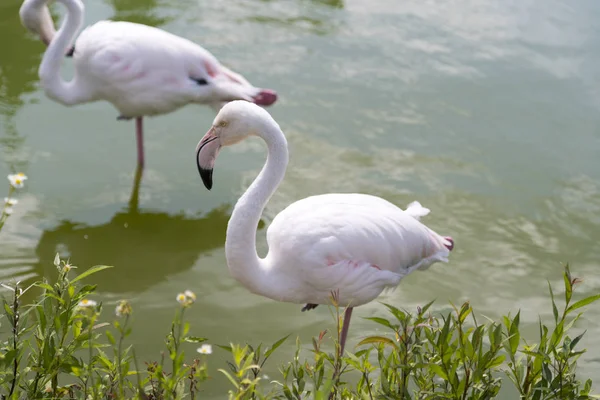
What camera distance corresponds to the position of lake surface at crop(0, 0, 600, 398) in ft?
16.2

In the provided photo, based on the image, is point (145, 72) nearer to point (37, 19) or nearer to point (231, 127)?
point (37, 19)

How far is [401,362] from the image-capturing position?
2.76m

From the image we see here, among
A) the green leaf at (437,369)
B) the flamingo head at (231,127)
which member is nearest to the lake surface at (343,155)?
the flamingo head at (231,127)

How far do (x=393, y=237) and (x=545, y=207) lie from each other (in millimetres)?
2115

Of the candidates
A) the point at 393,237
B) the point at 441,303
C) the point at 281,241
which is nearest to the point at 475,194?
the point at 441,303

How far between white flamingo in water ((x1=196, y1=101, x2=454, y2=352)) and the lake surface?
1.77ft

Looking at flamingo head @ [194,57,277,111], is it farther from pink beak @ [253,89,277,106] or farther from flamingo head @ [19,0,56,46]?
flamingo head @ [19,0,56,46]

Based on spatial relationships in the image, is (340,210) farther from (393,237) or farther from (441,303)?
(441,303)

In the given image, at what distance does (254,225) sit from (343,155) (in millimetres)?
2398

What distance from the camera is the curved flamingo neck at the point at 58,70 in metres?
5.62

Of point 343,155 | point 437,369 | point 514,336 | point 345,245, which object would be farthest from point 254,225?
point 343,155

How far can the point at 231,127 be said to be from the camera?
397 cm

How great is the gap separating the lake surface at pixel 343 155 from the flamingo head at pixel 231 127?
104 centimetres

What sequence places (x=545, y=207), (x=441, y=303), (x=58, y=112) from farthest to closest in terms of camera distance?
1. (x=58, y=112)
2. (x=545, y=207)
3. (x=441, y=303)
